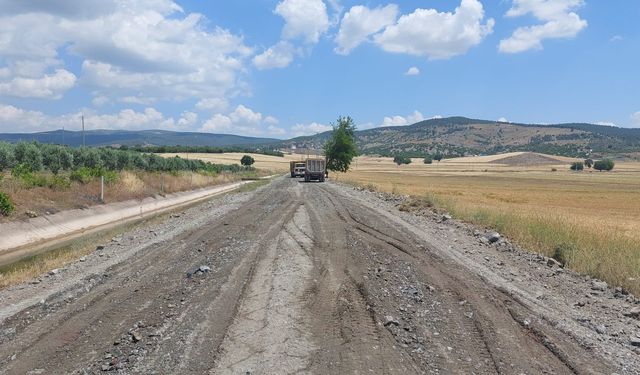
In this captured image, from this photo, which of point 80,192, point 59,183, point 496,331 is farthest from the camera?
point 80,192

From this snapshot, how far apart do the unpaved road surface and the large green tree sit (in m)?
84.1

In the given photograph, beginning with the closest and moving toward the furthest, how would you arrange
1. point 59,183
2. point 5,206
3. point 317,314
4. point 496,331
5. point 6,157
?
point 496,331 < point 317,314 < point 5,206 < point 59,183 < point 6,157

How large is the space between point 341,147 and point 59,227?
246ft

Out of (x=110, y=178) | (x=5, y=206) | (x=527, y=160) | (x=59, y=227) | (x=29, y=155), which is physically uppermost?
(x=29, y=155)

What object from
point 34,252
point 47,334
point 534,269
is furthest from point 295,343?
point 34,252

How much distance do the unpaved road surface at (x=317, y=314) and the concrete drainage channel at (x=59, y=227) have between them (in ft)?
28.0

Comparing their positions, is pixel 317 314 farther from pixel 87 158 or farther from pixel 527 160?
pixel 527 160

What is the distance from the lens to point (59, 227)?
26031mm

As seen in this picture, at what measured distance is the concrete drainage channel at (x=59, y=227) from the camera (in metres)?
20.9


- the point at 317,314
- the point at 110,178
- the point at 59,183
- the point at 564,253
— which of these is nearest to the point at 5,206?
the point at 59,183

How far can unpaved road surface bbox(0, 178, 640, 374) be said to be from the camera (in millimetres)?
6266

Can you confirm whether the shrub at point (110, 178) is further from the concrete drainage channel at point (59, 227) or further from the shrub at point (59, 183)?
the shrub at point (59, 183)

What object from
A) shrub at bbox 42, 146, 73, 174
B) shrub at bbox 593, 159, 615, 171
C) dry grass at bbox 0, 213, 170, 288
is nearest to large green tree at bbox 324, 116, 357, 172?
shrub at bbox 42, 146, 73, 174

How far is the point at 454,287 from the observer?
383 inches
